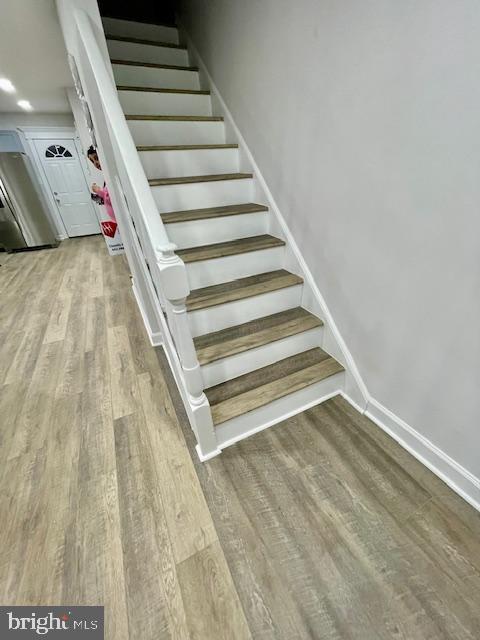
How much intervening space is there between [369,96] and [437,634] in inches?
75.4

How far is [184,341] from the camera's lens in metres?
1.09

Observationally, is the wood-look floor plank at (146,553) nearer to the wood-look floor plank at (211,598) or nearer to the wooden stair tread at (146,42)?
the wood-look floor plank at (211,598)

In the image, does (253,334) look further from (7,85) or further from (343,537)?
(7,85)

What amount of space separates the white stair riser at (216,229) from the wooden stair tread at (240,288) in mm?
339

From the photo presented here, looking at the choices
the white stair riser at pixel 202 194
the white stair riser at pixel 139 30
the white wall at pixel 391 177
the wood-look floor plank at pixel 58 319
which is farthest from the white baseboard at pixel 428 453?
the white stair riser at pixel 139 30

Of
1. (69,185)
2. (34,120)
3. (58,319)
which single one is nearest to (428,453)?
(58,319)

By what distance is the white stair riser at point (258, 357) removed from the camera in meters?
1.49

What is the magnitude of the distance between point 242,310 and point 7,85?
4.95 meters

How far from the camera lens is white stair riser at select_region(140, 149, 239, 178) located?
1.90 metres

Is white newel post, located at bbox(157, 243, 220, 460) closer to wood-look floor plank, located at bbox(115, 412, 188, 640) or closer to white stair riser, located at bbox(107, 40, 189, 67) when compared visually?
wood-look floor plank, located at bbox(115, 412, 188, 640)

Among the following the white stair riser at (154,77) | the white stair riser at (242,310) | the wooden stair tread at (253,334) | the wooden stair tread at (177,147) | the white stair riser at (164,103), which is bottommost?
the wooden stair tread at (253,334)

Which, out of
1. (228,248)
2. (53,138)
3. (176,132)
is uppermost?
(53,138)

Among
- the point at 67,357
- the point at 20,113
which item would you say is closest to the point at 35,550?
the point at 67,357

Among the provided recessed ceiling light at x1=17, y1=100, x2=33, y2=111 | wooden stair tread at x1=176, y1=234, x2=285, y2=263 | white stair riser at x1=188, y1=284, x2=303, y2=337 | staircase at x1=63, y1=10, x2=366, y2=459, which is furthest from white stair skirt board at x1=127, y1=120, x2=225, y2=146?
recessed ceiling light at x1=17, y1=100, x2=33, y2=111
